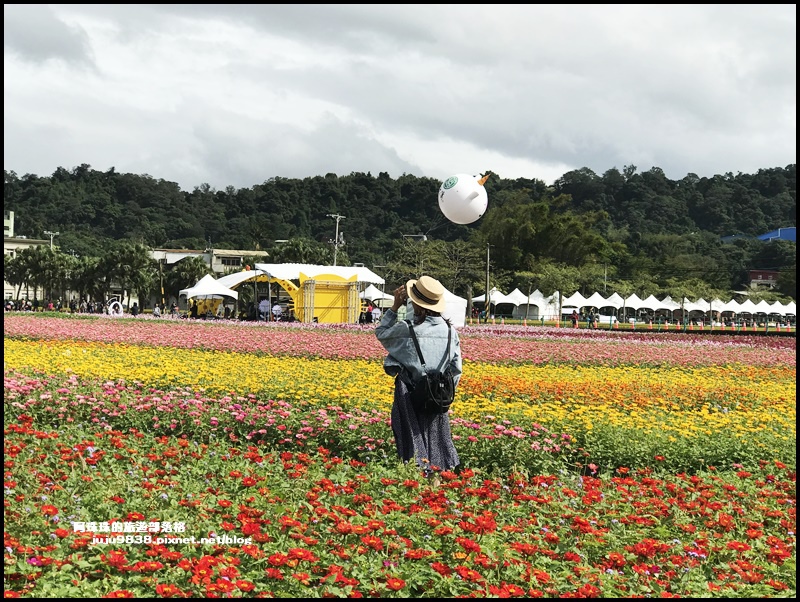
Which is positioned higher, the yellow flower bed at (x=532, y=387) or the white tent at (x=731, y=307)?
the white tent at (x=731, y=307)

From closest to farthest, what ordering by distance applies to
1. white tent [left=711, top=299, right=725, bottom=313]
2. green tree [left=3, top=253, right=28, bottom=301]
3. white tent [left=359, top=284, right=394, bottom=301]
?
1. white tent [left=359, top=284, right=394, bottom=301]
2. white tent [left=711, top=299, right=725, bottom=313]
3. green tree [left=3, top=253, right=28, bottom=301]

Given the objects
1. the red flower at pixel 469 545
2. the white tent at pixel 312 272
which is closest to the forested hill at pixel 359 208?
the white tent at pixel 312 272

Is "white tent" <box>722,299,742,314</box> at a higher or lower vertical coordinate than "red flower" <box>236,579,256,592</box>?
higher

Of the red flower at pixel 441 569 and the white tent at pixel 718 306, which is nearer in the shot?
the red flower at pixel 441 569

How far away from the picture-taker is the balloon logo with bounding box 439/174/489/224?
6453mm

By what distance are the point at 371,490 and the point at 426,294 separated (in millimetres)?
1265

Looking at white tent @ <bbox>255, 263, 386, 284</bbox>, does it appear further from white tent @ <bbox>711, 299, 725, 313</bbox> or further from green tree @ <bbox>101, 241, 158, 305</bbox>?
green tree @ <bbox>101, 241, 158, 305</bbox>

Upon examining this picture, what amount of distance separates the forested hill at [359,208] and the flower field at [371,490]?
2271 inches

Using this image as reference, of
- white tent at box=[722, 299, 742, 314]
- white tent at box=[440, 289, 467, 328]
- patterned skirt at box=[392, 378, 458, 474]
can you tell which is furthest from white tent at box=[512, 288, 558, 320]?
patterned skirt at box=[392, 378, 458, 474]

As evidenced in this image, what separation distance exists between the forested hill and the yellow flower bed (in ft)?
176

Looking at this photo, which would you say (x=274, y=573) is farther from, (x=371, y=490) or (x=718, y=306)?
(x=718, y=306)

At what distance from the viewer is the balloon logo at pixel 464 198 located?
645 centimetres

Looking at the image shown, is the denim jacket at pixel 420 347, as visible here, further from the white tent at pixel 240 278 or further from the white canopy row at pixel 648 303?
the white canopy row at pixel 648 303

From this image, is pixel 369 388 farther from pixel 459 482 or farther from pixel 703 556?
pixel 703 556
